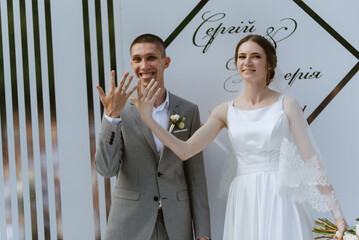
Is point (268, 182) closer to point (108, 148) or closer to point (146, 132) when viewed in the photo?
point (146, 132)

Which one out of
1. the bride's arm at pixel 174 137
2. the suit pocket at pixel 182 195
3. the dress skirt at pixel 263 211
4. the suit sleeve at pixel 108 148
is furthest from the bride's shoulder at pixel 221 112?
the suit sleeve at pixel 108 148

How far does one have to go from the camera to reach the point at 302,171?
2859 mm

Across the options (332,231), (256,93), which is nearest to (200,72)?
(256,93)

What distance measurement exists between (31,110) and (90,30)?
0.72 meters

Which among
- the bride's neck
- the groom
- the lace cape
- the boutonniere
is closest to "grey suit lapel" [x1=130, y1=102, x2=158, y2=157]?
the groom

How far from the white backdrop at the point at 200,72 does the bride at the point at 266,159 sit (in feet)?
1.66

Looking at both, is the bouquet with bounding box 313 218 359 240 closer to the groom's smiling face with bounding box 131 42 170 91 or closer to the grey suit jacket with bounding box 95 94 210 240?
the grey suit jacket with bounding box 95 94 210 240

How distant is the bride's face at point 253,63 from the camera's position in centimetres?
304

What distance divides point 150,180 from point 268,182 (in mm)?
724

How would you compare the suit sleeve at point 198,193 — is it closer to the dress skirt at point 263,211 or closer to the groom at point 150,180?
the groom at point 150,180

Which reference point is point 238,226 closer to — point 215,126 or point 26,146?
point 215,126

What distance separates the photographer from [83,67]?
356 cm

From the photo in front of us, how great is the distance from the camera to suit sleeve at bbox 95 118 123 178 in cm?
283

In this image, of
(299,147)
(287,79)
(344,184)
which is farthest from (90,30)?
(344,184)
